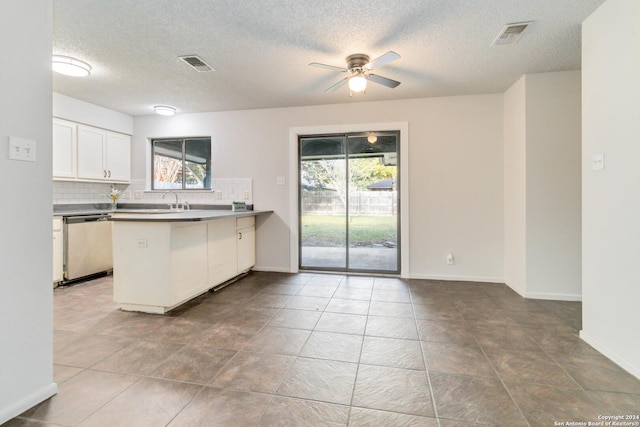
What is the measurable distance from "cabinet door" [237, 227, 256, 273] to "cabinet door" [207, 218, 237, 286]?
153 mm

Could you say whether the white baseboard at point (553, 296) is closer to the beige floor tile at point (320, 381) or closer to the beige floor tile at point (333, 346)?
the beige floor tile at point (333, 346)

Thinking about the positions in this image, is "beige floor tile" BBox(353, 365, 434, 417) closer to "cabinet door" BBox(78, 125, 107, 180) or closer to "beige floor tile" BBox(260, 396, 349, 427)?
"beige floor tile" BBox(260, 396, 349, 427)


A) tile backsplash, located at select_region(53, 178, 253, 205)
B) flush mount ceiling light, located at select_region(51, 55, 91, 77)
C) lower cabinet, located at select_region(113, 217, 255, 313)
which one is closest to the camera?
lower cabinet, located at select_region(113, 217, 255, 313)

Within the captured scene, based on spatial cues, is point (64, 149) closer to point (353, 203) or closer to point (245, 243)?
point (245, 243)

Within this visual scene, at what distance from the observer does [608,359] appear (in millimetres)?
1973

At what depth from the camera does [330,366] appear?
190 centimetres

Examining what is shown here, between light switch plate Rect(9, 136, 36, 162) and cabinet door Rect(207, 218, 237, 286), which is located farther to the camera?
cabinet door Rect(207, 218, 237, 286)

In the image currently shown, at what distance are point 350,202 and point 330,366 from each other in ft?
8.95

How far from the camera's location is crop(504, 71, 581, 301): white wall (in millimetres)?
3135

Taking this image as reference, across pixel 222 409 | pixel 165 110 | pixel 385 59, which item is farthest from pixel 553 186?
pixel 165 110

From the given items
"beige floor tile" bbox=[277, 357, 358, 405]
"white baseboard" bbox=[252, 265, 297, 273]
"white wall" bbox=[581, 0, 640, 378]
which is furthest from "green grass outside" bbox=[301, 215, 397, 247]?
"beige floor tile" bbox=[277, 357, 358, 405]

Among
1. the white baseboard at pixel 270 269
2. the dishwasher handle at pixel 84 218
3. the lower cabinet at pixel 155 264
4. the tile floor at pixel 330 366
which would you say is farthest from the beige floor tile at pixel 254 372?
the dishwasher handle at pixel 84 218

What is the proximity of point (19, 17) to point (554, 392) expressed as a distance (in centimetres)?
344

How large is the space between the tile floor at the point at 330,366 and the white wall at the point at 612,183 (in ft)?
0.82
